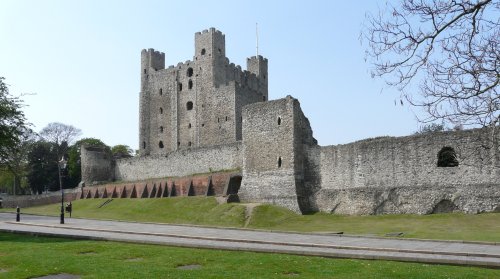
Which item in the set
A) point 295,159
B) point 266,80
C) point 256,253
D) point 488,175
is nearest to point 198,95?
point 266,80

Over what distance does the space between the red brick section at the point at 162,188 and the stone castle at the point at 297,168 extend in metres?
0.10

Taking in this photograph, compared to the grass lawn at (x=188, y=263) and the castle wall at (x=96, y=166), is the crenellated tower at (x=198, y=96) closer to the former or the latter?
the castle wall at (x=96, y=166)

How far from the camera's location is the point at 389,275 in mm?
12062

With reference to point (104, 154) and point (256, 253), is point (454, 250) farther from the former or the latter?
point (104, 154)

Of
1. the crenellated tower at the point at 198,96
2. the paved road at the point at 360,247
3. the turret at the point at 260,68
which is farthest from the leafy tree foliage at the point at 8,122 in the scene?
the turret at the point at 260,68

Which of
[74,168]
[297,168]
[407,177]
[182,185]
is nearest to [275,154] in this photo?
[297,168]

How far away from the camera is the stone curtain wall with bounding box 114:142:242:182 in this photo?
145ft

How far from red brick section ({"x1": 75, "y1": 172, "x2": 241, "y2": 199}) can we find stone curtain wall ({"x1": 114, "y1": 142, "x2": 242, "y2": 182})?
6.97 ft

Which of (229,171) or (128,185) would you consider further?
(128,185)

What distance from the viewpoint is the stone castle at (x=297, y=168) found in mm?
29422

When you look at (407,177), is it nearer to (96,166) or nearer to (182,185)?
(182,185)

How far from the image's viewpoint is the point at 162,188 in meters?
45.8

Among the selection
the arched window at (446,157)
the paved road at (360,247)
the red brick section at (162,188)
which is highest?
the arched window at (446,157)

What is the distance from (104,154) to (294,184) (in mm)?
31444
